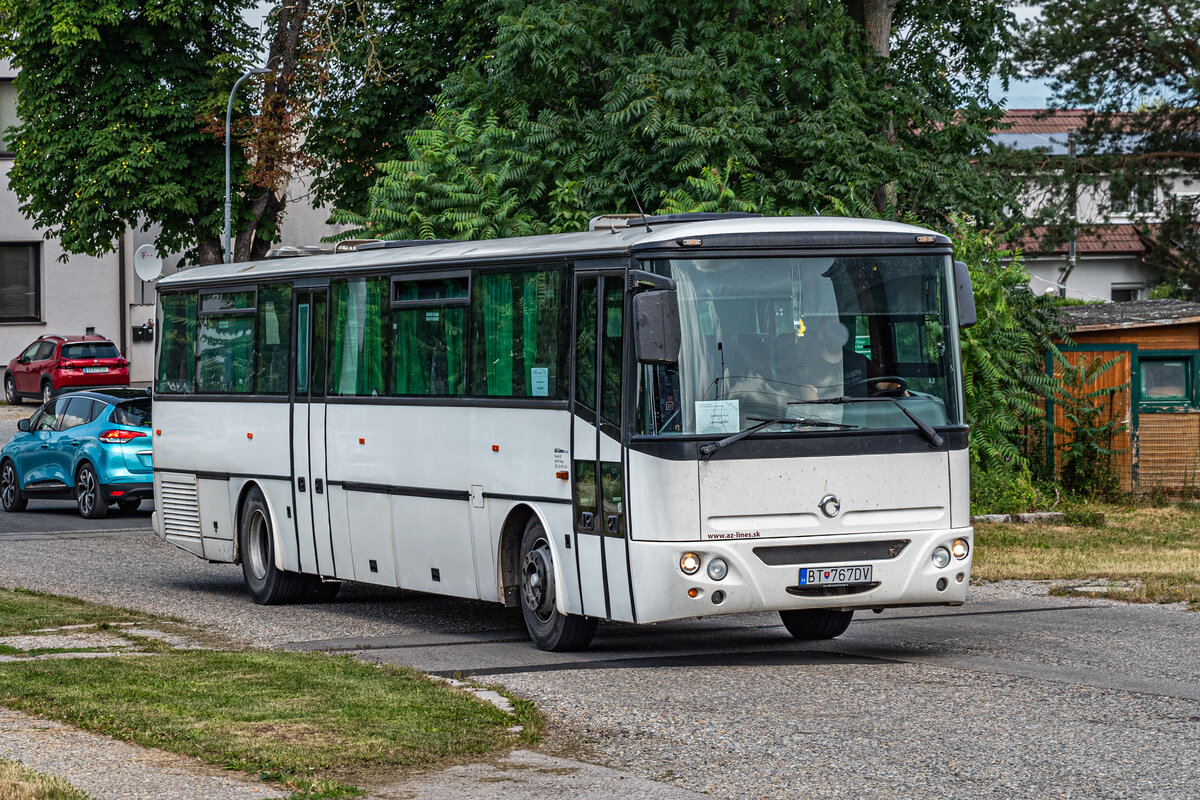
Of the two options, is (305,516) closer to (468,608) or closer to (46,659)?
(468,608)

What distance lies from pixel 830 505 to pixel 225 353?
7.22m

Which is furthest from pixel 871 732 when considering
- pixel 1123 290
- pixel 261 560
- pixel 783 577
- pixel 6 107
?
pixel 6 107

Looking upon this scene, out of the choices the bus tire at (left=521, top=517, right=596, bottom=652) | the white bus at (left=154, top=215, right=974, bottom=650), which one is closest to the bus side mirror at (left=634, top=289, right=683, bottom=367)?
the white bus at (left=154, top=215, right=974, bottom=650)

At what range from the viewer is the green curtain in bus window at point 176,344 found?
1700 cm

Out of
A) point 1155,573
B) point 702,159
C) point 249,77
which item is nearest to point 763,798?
point 1155,573

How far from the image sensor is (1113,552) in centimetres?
1795

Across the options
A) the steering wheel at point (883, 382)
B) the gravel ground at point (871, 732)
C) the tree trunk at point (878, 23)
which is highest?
the tree trunk at point (878, 23)

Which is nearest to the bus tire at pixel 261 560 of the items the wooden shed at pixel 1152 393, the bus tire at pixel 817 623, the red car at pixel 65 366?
the bus tire at pixel 817 623

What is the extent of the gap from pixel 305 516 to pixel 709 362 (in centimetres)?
520

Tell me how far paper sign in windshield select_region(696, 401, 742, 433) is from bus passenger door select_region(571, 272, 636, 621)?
52 centimetres

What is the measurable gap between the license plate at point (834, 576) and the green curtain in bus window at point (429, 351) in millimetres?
3064

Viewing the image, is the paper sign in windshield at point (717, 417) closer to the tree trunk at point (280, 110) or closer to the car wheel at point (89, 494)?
the car wheel at point (89, 494)

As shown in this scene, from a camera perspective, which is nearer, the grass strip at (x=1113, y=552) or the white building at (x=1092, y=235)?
the grass strip at (x=1113, y=552)

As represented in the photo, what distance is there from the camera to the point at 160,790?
7.33m
